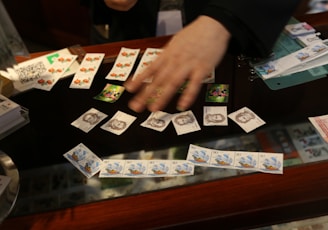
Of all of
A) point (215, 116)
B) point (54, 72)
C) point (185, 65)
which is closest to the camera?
point (185, 65)

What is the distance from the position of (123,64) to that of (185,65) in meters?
0.45

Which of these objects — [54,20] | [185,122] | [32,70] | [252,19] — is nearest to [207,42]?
[252,19]

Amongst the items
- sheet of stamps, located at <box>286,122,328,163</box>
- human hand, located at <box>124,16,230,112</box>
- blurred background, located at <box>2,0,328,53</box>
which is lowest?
blurred background, located at <box>2,0,328,53</box>

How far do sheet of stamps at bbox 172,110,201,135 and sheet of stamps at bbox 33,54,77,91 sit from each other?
37 cm

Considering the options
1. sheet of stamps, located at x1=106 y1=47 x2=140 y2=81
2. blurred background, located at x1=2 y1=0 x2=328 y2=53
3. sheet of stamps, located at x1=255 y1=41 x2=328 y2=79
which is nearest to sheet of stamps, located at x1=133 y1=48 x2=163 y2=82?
sheet of stamps, located at x1=106 y1=47 x2=140 y2=81

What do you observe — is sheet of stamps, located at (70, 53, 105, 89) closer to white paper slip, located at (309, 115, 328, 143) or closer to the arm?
the arm

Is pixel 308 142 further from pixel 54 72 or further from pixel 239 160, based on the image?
pixel 54 72

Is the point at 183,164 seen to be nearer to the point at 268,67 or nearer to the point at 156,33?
the point at 268,67

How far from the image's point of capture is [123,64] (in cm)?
116

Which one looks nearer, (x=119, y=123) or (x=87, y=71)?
(x=119, y=123)

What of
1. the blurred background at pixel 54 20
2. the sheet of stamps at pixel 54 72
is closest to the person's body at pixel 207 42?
the sheet of stamps at pixel 54 72

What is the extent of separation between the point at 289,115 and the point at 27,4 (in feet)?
6.57

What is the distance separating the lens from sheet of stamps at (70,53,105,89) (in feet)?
3.62

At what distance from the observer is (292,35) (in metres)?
1.16
